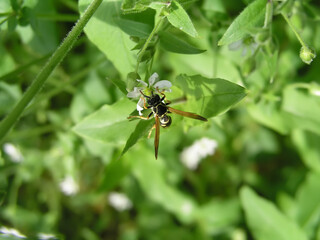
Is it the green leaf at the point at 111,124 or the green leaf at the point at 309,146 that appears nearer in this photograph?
the green leaf at the point at 111,124

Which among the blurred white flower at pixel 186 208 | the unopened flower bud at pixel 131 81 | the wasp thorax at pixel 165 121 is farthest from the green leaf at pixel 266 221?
the unopened flower bud at pixel 131 81

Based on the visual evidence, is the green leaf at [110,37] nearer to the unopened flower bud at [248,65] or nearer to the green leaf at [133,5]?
the green leaf at [133,5]

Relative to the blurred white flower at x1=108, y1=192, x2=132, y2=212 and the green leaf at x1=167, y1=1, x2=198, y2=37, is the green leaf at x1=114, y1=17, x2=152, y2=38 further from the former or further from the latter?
the blurred white flower at x1=108, y1=192, x2=132, y2=212

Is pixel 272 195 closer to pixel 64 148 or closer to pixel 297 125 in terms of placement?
pixel 297 125

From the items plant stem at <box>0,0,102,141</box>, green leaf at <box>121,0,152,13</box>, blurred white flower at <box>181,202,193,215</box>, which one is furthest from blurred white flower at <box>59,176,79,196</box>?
green leaf at <box>121,0,152,13</box>

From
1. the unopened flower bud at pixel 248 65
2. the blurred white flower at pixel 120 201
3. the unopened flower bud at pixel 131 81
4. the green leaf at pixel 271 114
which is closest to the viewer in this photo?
the unopened flower bud at pixel 131 81

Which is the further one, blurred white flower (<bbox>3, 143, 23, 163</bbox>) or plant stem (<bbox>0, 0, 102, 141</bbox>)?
blurred white flower (<bbox>3, 143, 23, 163</bbox>)
